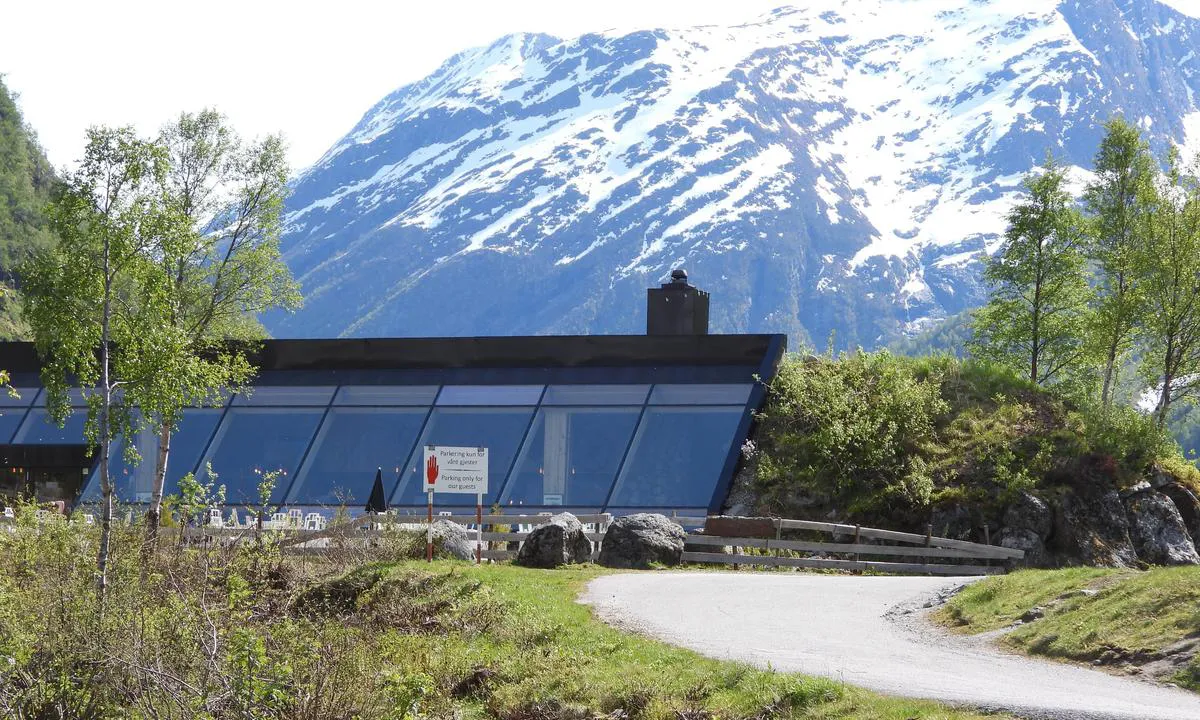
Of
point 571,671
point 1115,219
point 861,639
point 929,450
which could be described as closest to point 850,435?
point 929,450

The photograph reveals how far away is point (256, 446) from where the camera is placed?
32.8 metres

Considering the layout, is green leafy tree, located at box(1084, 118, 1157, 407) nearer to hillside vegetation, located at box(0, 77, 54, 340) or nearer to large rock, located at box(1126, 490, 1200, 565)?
large rock, located at box(1126, 490, 1200, 565)

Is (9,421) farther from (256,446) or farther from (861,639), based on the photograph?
(861,639)

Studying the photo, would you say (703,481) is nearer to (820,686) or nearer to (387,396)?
(387,396)

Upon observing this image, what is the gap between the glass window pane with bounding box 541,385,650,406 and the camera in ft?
105

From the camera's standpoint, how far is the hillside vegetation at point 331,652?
1395 centimetres

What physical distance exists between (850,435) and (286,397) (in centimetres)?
1274

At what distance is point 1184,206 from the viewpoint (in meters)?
35.4

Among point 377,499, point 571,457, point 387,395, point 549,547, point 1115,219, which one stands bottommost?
point 549,547

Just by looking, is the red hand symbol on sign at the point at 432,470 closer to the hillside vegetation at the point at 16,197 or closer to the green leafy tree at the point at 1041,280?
the green leafy tree at the point at 1041,280

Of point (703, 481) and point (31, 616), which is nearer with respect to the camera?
point (31, 616)

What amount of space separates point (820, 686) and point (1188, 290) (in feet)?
82.0

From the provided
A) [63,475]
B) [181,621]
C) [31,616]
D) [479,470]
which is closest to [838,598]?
[479,470]

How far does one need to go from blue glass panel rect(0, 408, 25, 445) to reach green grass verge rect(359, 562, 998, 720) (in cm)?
1710
